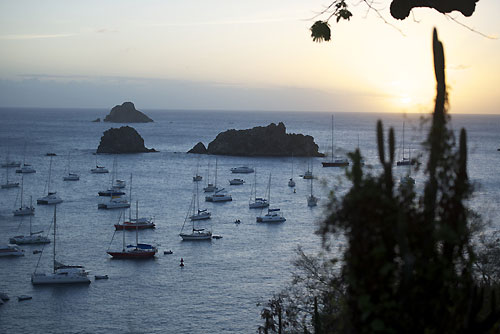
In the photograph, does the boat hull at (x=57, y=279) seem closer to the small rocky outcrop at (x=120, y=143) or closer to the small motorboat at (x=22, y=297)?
the small motorboat at (x=22, y=297)

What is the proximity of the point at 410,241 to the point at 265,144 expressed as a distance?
11502 centimetres

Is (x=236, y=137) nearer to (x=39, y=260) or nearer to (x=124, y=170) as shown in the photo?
(x=124, y=170)

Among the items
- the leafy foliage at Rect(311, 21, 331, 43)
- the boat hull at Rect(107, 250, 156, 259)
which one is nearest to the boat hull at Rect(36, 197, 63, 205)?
the boat hull at Rect(107, 250, 156, 259)

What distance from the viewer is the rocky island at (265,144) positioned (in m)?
118

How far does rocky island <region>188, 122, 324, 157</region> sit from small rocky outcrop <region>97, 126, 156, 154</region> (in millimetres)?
11442

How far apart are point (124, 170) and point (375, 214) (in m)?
93.8

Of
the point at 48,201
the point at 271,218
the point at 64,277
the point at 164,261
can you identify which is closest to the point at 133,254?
the point at 164,261

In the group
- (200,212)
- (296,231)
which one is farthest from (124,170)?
(296,231)

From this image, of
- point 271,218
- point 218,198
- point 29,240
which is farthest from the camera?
point 218,198

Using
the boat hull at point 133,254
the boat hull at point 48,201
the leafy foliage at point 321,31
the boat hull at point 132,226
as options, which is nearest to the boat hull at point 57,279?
the boat hull at point 133,254

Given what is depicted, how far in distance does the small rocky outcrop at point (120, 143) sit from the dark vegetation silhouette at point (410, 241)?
392 ft

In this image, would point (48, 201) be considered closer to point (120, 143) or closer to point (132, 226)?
point (132, 226)

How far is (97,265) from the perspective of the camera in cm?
4175

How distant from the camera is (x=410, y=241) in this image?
5660 millimetres
